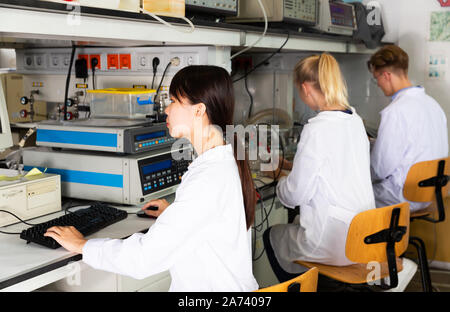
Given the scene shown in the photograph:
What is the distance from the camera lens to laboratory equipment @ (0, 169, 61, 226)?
5.16 feet

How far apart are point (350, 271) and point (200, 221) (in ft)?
3.29

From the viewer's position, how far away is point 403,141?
2.73 metres

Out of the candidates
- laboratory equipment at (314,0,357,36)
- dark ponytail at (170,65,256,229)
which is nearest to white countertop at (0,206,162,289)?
dark ponytail at (170,65,256,229)

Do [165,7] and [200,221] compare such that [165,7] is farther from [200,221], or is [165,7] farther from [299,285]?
[299,285]

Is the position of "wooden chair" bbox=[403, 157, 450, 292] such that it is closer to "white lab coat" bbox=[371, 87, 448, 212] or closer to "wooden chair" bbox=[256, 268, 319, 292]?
"white lab coat" bbox=[371, 87, 448, 212]

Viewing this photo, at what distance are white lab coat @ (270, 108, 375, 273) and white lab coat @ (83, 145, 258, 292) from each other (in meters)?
0.74

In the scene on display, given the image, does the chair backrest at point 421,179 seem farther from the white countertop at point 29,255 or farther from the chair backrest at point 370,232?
the white countertop at point 29,255

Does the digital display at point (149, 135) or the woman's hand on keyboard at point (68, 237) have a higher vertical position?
the digital display at point (149, 135)

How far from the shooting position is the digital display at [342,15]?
9.78ft

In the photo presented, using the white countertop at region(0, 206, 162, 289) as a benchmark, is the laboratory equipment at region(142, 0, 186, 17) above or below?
above

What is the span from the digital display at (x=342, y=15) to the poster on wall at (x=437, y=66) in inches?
31.8

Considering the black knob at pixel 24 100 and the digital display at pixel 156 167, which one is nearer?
the digital display at pixel 156 167

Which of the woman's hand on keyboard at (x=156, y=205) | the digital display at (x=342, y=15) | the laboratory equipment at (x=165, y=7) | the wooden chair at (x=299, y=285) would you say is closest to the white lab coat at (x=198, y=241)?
the wooden chair at (x=299, y=285)
